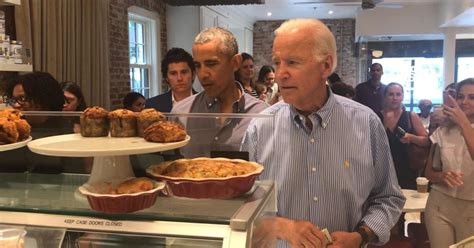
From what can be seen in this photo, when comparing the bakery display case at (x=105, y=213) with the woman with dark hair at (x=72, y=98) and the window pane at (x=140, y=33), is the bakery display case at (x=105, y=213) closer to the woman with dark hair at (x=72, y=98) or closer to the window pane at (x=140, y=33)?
the woman with dark hair at (x=72, y=98)

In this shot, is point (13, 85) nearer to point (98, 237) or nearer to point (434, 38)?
point (98, 237)

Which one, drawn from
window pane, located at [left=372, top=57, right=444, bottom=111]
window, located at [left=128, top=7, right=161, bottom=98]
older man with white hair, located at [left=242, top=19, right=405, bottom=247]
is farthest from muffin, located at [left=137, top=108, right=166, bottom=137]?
window pane, located at [left=372, top=57, right=444, bottom=111]

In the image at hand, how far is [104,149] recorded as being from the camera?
2.76ft

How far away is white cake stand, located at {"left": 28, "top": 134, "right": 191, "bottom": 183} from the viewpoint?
32.9 inches

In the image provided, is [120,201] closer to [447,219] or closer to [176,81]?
[176,81]

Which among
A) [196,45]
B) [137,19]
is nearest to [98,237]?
[196,45]

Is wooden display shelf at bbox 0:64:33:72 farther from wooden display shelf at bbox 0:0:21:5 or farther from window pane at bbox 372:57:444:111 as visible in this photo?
window pane at bbox 372:57:444:111

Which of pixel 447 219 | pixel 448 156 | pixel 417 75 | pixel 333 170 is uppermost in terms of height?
pixel 417 75

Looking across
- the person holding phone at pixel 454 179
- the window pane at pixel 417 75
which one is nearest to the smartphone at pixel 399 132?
the person holding phone at pixel 454 179

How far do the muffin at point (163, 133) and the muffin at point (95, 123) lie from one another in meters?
0.12

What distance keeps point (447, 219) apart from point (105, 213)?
2576mm

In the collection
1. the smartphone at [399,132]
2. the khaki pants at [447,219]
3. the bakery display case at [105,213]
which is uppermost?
the bakery display case at [105,213]

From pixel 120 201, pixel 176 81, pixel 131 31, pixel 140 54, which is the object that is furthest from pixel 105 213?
pixel 140 54

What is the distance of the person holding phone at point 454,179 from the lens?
9.27ft
